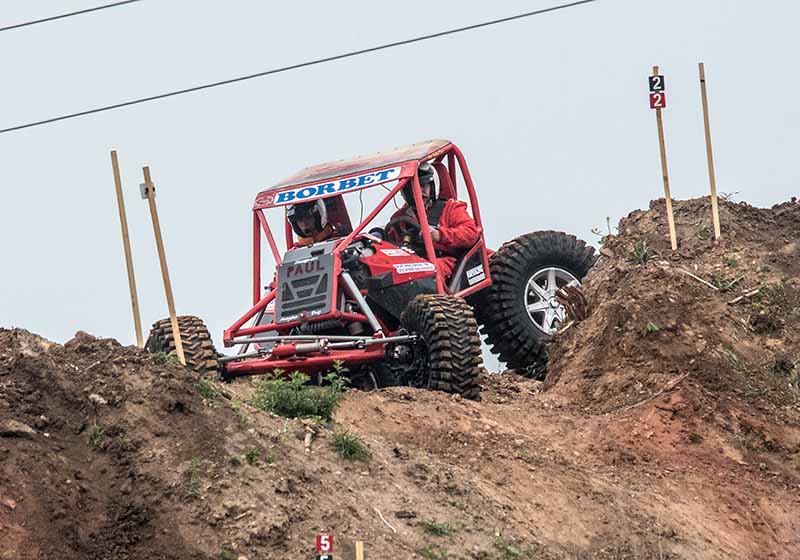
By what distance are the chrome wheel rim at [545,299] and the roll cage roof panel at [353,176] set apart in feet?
5.51

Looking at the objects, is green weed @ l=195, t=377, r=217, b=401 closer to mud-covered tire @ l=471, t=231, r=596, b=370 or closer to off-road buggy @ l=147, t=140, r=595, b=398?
off-road buggy @ l=147, t=140, r=595, b=398

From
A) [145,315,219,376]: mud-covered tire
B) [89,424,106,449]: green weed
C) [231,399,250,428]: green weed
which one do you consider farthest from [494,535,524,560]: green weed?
[145,315,219,376]: mud-covered tire

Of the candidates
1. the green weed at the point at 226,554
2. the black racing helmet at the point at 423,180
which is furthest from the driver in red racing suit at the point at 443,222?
the green weed at the point at 226,554

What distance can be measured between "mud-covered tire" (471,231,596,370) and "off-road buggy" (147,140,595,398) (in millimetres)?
11

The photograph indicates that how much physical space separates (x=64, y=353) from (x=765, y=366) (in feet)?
22.1

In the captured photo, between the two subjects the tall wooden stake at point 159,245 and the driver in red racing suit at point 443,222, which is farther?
the driver in red racing suit at point 443,222

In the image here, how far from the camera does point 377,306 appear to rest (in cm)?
1795

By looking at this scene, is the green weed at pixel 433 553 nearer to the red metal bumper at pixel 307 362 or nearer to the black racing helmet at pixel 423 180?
the red metal bumper at pixel 307 362

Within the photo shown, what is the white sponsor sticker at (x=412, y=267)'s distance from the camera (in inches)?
706

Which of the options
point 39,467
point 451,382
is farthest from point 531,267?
point 39,467

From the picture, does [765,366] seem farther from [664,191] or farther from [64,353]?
[64,353]

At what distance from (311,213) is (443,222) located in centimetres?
138

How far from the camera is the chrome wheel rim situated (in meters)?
19.2

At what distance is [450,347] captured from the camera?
16359 millimetres
